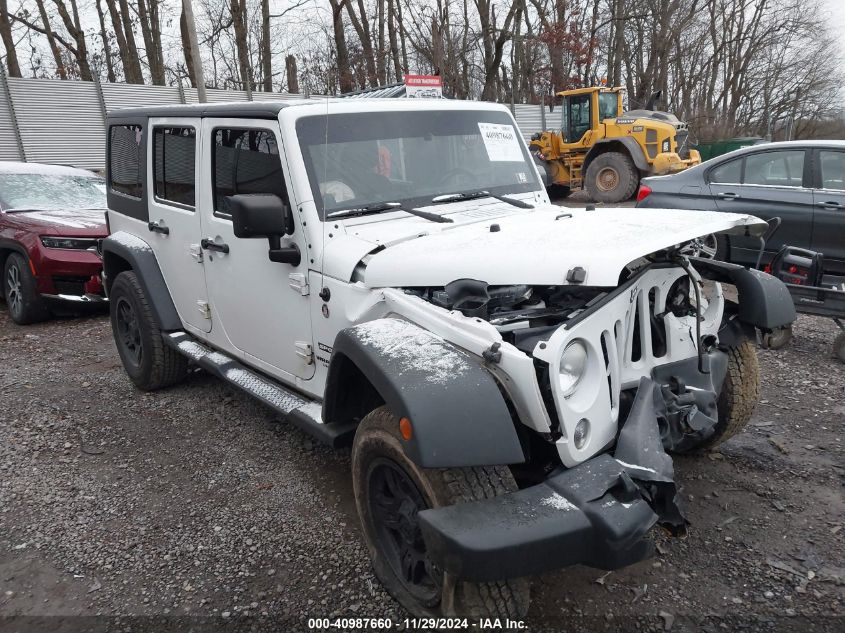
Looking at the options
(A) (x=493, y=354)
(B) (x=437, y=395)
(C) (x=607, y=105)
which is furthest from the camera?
(C) (x=607, y=105)

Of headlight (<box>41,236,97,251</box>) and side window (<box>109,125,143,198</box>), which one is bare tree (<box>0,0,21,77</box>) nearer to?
headlight (<box>41,236,97,251</box>)

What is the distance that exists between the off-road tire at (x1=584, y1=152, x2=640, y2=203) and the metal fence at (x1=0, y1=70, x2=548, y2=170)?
721cm

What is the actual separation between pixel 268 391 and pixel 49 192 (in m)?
5.90

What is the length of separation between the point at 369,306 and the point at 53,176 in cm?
707

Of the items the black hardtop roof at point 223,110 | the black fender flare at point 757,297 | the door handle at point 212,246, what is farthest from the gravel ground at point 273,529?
the black hardtop roof at point 223,110

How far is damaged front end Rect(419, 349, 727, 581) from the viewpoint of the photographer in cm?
191

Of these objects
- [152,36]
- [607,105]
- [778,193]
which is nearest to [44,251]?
[778,193]

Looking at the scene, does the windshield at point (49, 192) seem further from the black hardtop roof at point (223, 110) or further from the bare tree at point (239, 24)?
the bare tree at point (239, 24)

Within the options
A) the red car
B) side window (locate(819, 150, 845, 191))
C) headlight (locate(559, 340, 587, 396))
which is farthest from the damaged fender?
the red car

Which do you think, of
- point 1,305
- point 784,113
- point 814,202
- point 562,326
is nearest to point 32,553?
point 562,326

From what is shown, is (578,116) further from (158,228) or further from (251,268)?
(251,268)

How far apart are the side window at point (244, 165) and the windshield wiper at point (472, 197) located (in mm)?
820

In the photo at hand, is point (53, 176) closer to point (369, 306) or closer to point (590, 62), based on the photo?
point (369, 306)

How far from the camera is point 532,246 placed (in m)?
2.68
